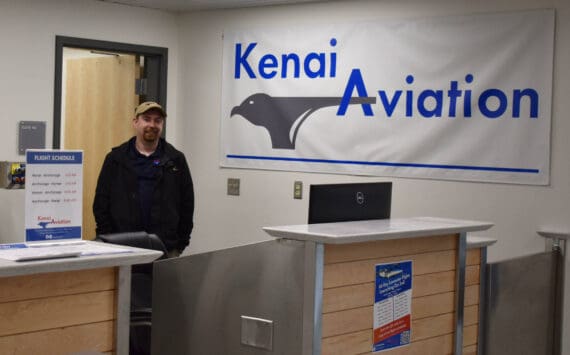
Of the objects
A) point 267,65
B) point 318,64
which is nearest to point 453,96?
point 318,64

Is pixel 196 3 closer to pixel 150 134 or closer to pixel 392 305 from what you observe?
pixel 150 134

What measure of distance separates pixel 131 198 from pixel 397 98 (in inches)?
70.8

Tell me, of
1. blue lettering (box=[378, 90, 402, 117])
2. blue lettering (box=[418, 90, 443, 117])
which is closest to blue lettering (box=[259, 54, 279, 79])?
blue lettering (box=[378, 90, 402, 117])

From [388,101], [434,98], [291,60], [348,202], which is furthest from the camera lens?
[291,60]

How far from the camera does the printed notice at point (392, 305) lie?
310 centimetres

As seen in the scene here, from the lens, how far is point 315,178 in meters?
5.86

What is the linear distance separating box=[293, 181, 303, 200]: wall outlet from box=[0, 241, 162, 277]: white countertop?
308 centimetres

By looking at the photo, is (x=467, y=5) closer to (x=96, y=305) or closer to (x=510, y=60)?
(x=510, y=60)

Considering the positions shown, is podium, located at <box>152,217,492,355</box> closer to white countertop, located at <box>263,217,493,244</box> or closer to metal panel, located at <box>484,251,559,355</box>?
white countertop, located at <box>263,217,493,244</box>

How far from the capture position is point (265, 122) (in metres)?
6.14

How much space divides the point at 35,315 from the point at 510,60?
3.35m

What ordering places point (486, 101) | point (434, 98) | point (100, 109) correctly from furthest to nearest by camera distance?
point (100, 109)
point (434, 98)
point (486, 101)

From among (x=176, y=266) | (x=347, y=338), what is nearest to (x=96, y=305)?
(x=176, y=266)

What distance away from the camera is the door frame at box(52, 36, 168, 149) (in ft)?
19.1
